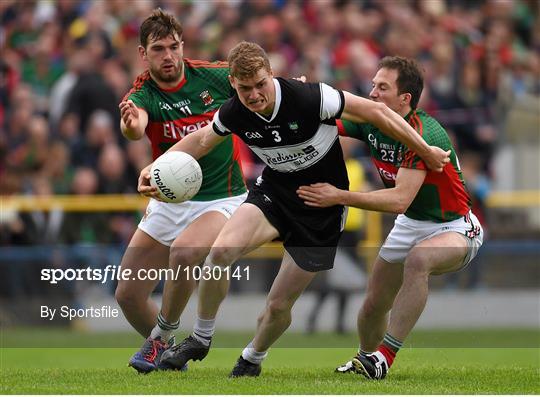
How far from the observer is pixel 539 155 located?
17141mm

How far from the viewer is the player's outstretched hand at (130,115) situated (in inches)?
362

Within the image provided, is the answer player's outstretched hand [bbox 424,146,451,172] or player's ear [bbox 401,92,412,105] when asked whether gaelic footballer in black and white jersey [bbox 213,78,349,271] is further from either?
player's outstretched hand [bbox 424,146,451,172]

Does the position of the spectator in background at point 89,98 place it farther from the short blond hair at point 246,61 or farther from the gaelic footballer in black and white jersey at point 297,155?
the short blond hair at point 246,61

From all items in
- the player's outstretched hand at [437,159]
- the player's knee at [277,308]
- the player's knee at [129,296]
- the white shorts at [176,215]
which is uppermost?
the player's outstretched hand at [437,159]

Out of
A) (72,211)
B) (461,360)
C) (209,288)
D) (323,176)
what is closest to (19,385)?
(209,288)

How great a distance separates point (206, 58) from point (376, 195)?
29.8ft

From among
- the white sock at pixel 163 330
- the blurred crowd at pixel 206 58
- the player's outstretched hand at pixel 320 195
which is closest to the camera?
the player's outstretched hand at pixel 320 195

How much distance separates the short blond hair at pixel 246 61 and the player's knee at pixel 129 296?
2144mm

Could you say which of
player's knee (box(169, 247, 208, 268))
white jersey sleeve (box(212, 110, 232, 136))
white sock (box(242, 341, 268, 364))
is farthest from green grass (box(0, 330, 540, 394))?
white jersey sleeve (box(212, 110, 232, 136))

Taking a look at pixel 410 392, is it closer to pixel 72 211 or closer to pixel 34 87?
pixel 72 211

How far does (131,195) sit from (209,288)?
705 centimetres

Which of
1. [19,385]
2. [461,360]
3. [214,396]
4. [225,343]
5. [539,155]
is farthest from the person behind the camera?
[539,155]

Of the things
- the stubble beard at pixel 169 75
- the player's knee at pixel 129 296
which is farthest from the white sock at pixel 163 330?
the stubble beard at pixel 169 75

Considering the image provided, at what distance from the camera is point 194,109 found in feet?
32.0
